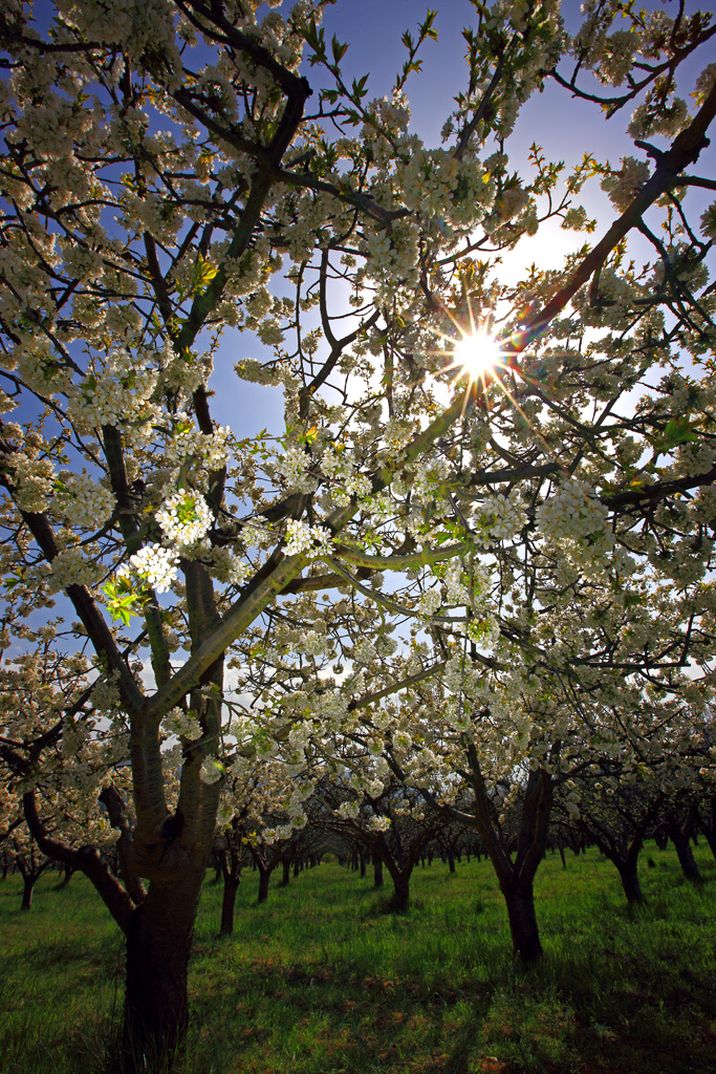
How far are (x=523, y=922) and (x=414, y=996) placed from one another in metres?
2.14

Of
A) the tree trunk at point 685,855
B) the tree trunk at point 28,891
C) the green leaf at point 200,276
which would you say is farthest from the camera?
the tree trunk at point 28,891

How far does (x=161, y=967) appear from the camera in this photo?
4.76 metres

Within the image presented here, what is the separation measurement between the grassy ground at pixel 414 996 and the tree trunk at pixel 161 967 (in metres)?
0.33

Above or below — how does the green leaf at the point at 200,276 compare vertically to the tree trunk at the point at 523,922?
above

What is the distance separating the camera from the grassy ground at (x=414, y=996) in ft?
17.7

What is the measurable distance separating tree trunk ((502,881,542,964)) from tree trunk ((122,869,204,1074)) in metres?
5.72

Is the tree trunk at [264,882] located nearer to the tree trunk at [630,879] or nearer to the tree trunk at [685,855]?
the tree trunk at [630,879]

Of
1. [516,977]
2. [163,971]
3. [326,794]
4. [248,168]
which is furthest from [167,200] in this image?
[326,794]

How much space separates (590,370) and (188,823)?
5.81 meters

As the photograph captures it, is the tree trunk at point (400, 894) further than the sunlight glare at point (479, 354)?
Yes

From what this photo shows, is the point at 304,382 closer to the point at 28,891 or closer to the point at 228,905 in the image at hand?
the point at 228,905

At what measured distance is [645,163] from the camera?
3848 millimetres

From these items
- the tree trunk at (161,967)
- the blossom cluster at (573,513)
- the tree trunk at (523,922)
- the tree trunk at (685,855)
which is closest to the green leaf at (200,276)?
the blossom cluster at (573,513)

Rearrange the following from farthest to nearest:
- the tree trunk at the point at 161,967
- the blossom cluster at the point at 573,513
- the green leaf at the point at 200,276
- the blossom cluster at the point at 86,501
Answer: the tree trunk at the point at 161,967, the green leaf at the point at 200,276, the blossom cluster at the point at 573,513, the blossom cluster at the point at 86,501
